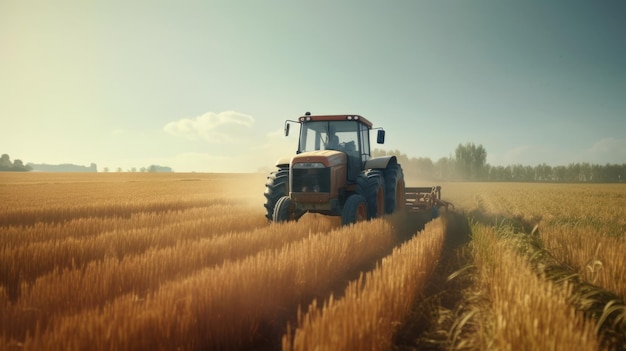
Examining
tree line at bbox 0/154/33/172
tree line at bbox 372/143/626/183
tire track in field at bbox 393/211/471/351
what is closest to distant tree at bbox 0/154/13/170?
tree line at bbox 0/154/33/172

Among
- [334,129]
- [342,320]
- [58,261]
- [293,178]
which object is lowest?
[58,261]

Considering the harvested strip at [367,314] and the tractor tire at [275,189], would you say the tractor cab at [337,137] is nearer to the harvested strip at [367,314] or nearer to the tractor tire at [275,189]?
the tractor tire at [275,189]

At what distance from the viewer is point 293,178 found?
25.9 feet

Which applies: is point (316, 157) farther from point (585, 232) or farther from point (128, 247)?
point (585, 232)

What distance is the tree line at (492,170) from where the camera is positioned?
224 feet

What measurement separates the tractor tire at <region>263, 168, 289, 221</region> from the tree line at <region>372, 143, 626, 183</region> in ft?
181

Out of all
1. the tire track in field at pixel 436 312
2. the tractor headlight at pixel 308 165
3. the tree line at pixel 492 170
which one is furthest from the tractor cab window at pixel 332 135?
the tree line at pixel 492 170

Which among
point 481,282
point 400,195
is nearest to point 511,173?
point 400,195

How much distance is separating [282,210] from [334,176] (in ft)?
4.60

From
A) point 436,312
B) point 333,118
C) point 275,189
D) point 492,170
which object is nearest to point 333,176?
point 275,189

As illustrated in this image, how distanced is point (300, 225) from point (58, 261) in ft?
14.1

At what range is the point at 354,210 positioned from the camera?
730cm

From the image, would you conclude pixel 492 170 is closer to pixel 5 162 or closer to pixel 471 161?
pixel 471 161

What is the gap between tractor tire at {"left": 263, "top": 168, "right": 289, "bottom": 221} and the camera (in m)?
8.37
